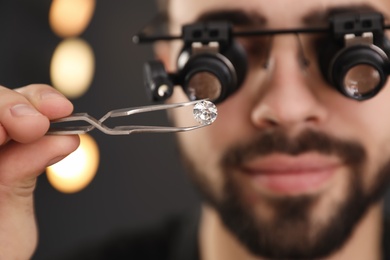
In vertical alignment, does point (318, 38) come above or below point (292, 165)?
above

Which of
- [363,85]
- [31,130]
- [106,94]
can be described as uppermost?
[106,94]

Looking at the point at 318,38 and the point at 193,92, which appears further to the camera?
the point at 318,38

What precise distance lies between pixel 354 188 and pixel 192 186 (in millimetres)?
462

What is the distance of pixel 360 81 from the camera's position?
47.0 inches

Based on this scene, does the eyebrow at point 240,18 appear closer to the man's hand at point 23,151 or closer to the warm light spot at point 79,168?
the man's hand at point 23,151

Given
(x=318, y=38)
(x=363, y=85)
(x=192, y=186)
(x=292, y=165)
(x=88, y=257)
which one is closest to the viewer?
(x=363, y=85)

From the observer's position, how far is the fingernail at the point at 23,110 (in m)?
0.97

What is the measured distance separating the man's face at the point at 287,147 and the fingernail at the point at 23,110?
1.99ft

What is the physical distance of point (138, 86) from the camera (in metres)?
1.85

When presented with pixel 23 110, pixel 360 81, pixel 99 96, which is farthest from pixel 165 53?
pixel 23 110

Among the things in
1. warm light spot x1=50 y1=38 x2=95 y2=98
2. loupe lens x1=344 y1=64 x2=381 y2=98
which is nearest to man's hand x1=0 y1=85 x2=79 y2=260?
loupe lens x1=344 y1=64 x2=381 y2=98

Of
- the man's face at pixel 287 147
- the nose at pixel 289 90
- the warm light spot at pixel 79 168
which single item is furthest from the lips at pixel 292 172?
the warm light spot at pixel 79 168

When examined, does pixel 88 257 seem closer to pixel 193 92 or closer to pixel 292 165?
pixel 292 165

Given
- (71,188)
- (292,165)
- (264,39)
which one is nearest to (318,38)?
(264,39)
